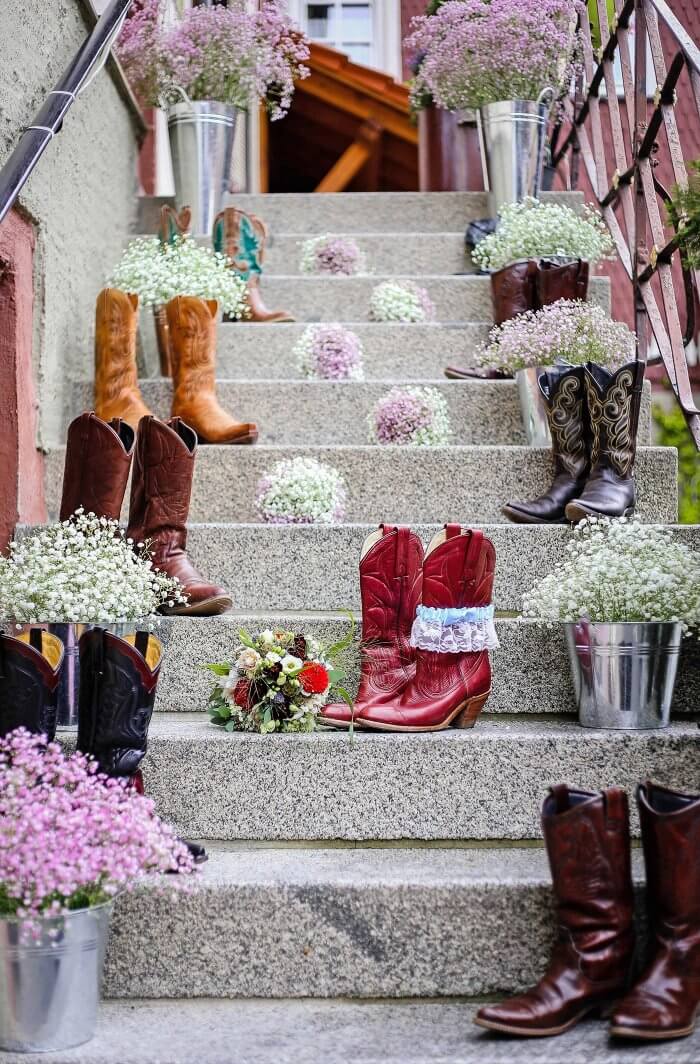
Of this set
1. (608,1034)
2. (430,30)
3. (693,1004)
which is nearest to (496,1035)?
(608,1034)

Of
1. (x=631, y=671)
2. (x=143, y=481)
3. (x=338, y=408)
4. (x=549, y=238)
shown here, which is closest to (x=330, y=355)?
(x=338, y=408)

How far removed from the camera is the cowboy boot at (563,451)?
2789 millimetres

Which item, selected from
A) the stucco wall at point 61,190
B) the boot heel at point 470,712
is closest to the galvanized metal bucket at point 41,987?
the boot heel at point 470,712

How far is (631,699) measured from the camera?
209 cm

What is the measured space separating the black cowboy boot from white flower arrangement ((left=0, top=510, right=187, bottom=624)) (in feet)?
1.04

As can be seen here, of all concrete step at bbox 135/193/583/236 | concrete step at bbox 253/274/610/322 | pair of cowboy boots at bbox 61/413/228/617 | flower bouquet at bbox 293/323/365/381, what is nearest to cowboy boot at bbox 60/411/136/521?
pair of cowboy boots at bbox 61/413/228/617

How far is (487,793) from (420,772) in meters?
0.12

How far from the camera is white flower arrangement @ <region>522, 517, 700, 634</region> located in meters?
2.12

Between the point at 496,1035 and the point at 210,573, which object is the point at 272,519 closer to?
the point at 210,573

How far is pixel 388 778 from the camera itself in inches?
79.4

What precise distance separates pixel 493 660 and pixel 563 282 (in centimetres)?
168

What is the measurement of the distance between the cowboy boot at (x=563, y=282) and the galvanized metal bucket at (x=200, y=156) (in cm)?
144

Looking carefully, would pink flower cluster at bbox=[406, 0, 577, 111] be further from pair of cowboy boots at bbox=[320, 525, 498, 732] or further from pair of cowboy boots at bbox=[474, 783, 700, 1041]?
pair of cowboy boots at bbox=[474, 783, 700, 1041]

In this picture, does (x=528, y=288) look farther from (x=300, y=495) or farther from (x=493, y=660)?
(x=493, y=660)
